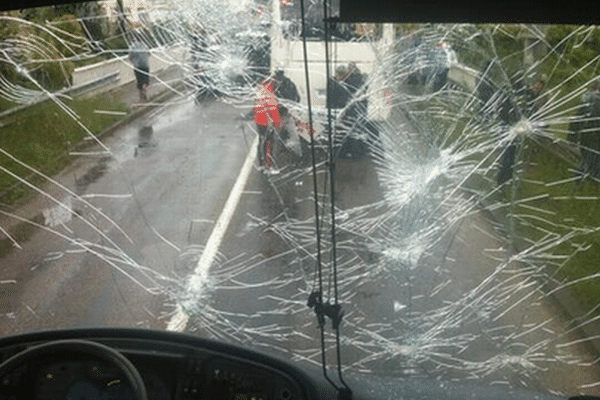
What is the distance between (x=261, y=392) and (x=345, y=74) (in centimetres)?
172

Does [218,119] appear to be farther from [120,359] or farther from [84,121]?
[120,359]

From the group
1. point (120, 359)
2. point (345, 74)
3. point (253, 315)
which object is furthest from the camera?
point (253, 315)

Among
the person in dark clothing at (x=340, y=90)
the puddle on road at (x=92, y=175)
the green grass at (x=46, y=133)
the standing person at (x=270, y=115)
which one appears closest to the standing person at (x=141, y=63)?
the green grass at (x=46, y=133)

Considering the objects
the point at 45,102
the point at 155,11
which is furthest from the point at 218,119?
the point at 45,102

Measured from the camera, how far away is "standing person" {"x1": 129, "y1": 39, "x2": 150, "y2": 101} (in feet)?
9.00

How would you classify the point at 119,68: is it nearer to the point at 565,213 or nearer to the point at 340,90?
the point at 340,90

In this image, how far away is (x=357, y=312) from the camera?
2838 millimetres

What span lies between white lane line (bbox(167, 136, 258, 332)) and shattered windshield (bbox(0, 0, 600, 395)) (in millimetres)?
12

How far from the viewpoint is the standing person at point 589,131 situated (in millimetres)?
2600

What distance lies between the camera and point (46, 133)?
2730mm

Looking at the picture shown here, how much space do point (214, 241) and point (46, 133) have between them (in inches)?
40.2

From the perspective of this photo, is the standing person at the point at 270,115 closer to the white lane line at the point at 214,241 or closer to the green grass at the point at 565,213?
the white lane line at the point at 214,241

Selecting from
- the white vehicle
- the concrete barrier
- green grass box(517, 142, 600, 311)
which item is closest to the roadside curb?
the concrete barrier

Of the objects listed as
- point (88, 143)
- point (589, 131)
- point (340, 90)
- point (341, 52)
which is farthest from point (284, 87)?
point (589, 131)
